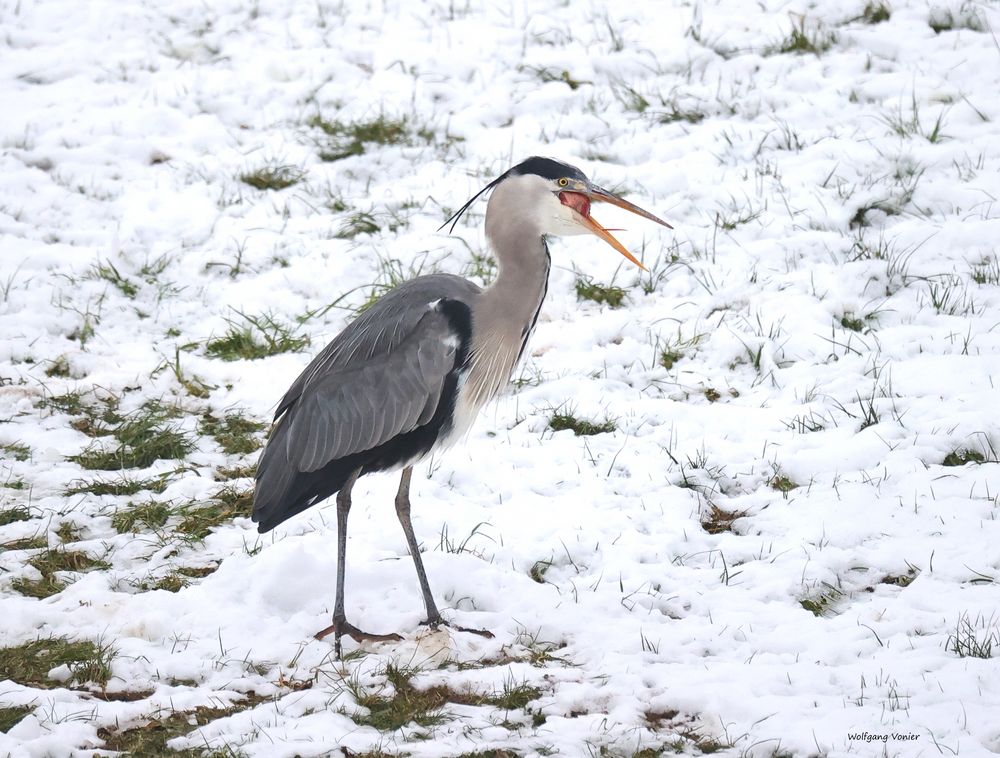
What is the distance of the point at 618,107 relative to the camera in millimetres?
7828

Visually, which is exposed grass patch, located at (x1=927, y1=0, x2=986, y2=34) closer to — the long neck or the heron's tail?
the long neck

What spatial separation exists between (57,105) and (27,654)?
5246 millimetres

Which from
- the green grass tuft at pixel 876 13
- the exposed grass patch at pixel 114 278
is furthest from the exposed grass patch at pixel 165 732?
the green grass tuft at pixel 876 13

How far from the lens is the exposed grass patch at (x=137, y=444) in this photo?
5.15 m

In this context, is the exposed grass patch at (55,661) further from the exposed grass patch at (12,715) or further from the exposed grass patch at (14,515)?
the exposed grass patch at (14,515)

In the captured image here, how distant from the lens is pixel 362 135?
7789mm

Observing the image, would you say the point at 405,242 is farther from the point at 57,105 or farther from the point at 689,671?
the point at 689,671

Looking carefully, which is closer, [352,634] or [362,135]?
[352,634]

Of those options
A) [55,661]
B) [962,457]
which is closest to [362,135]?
[962,457]

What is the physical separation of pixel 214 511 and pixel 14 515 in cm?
82

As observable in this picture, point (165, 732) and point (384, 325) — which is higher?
point (384, 325)

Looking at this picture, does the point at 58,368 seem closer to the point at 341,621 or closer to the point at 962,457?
the point at 341,621

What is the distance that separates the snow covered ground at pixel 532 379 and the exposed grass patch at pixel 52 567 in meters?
0.02

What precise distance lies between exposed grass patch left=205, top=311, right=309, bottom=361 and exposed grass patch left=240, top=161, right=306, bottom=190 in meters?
1.56
